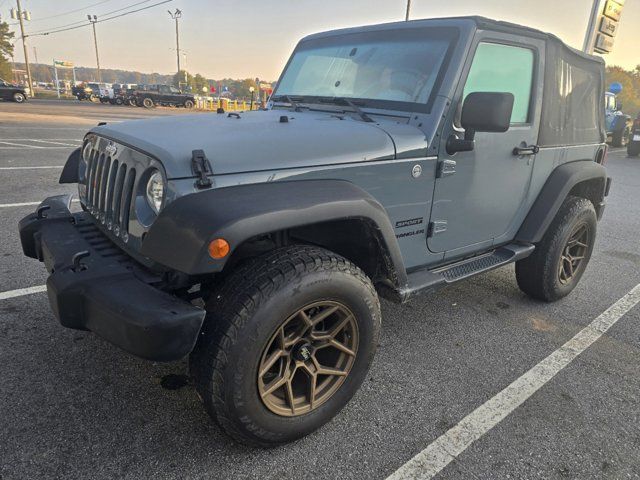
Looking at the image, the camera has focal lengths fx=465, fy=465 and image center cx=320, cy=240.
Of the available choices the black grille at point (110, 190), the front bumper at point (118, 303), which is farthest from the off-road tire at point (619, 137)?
the front bumper at point (118, 303)

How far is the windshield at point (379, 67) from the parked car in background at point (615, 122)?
17.5 meters

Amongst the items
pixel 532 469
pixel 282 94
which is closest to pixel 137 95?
pixel 282 94

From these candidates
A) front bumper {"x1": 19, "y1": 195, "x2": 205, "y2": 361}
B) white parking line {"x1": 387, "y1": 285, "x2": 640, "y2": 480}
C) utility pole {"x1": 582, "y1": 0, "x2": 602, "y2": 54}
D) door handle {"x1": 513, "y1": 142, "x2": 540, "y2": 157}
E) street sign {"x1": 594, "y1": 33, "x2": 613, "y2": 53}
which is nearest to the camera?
front bumper {"x1": 19, "y1": 195, "x2": 205, "y2": 361}

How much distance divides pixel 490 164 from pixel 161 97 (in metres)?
34.4

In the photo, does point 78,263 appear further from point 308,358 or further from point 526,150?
point 526,150

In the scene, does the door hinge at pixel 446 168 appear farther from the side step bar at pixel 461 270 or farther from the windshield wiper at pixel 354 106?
the side step bar at pixel 461 270

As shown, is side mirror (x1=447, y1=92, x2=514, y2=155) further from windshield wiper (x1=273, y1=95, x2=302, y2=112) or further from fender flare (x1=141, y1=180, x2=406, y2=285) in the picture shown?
windshield wiper (x1=273, y1=95, x2=302, y2=112)

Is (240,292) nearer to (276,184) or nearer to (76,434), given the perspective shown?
(276,184)

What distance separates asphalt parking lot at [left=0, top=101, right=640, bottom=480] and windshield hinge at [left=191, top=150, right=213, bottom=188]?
119 centimetres

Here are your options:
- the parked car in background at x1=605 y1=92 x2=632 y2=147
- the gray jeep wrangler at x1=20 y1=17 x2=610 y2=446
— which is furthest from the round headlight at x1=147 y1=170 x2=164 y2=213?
the parked car in background at x1=605 y1=92 x2=632 y2=147

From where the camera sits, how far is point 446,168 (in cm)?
265

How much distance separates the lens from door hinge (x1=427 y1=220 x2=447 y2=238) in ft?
8.95

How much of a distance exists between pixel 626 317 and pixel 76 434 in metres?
3.94

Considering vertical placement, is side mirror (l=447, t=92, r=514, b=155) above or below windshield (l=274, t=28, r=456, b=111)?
below
